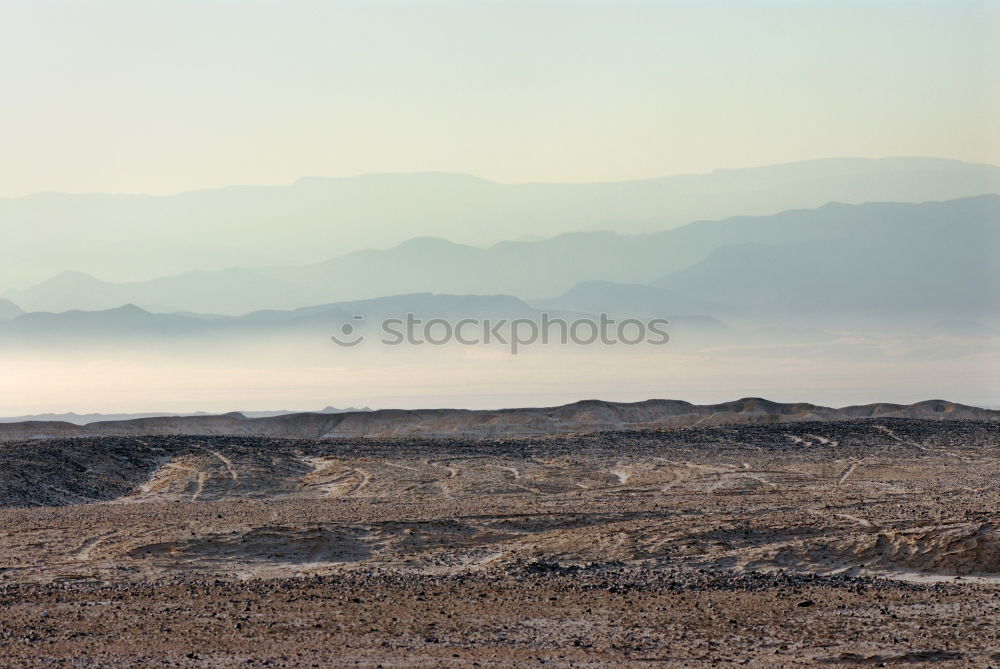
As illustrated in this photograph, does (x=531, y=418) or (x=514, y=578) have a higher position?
(x=531, y=418)

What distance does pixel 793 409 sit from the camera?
96188 millimetres

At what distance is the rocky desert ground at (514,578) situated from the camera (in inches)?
577

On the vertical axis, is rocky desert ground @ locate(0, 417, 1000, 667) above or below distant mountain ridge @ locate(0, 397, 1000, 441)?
below

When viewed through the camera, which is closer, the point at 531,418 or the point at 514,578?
the point at 514,578

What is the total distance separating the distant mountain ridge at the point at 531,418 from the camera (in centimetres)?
8438

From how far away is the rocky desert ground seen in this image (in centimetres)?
1465

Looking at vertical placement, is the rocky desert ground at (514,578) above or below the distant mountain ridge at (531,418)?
→ below

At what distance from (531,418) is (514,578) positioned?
6969 cm

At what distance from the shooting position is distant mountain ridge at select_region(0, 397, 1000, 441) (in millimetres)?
84375

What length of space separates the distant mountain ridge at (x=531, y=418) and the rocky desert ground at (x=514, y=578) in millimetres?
47589

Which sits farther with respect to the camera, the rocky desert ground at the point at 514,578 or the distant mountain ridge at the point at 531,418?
the distant mountain ridge at the point at 531,418

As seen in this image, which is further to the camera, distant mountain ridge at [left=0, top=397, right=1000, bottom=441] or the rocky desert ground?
distant mountain ridge at [left=0, top=397, right=1000, bottom=441]

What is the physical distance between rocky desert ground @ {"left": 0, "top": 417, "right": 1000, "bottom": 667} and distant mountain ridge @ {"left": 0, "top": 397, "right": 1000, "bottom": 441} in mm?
47589

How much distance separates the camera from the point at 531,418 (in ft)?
291
